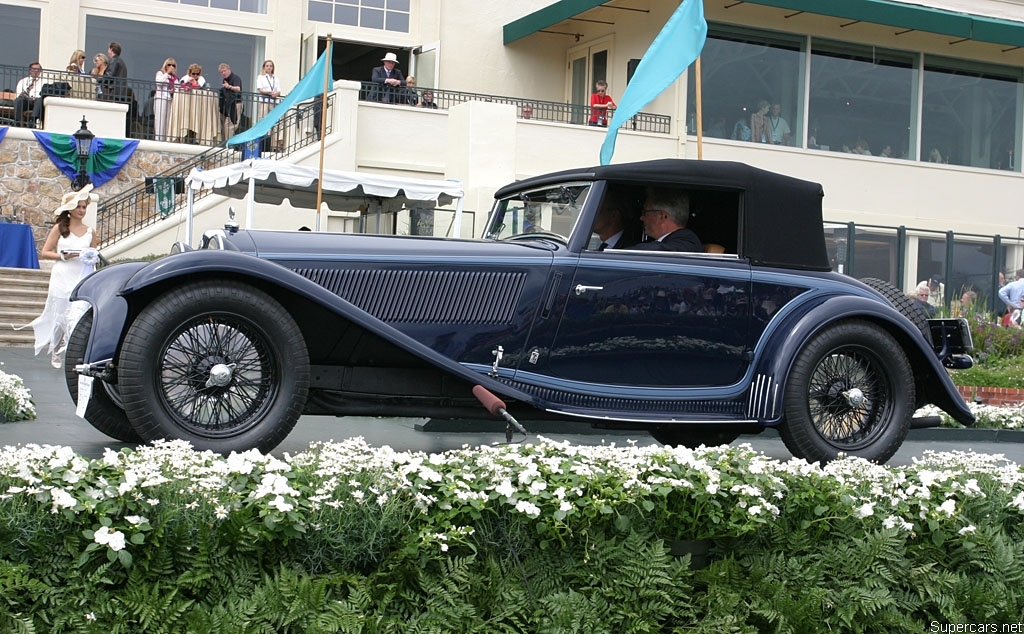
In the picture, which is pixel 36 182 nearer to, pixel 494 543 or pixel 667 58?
pixel 667 58

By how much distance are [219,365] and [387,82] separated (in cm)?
1764

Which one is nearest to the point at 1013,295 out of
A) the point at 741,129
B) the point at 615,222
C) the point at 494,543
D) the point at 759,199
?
the point at 741,129

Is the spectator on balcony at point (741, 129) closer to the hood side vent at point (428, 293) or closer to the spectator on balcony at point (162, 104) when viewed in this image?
the spectator on balcony at point (162, 104)

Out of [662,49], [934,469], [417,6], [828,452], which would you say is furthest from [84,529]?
[417,6]

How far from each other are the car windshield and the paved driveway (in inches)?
49.6

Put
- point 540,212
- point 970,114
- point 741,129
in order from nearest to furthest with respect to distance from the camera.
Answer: point 540,212
point 741,129
point 970,114

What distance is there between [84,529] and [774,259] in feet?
13.5

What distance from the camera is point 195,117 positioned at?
2139 centimetres

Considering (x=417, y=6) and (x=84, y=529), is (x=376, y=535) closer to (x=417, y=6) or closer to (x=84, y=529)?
(x=84, y=529)

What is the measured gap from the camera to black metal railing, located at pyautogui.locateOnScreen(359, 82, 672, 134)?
72.4 ft

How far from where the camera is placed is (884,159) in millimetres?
24703

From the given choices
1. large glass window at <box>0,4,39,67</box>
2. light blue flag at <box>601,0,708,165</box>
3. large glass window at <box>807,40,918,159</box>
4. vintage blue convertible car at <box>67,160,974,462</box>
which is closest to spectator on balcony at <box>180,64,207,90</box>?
large glass window at <box>0,4,39,67</box>

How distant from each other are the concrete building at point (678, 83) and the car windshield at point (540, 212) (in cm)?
1313

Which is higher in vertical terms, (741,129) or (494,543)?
(741,129)
